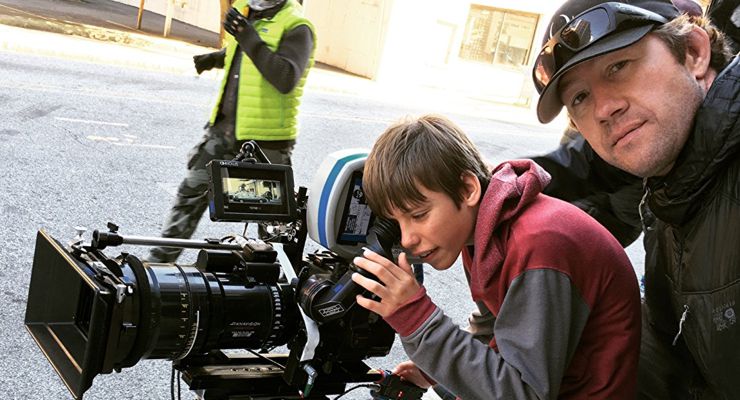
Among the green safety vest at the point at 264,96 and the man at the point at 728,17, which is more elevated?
the man at the point at 728,17

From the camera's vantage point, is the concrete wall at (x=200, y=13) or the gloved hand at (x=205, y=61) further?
the concrete wall at (x=200, y=13)

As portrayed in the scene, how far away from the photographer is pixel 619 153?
2033 mm

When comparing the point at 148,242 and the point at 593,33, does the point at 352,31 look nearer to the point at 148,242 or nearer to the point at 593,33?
the point at 148,242

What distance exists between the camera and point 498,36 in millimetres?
22016

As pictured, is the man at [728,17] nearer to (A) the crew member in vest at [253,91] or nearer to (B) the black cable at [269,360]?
(B) the black cable at [269,360]

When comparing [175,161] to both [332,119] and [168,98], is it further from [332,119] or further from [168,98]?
[332,119]

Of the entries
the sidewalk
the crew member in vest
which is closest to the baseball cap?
the crew member in vest

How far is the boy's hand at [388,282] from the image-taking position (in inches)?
77.8

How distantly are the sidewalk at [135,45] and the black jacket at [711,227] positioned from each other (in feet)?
36.1

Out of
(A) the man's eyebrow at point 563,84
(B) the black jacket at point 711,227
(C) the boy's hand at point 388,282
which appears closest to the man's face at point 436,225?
(C) the boy's hand at point 388,282

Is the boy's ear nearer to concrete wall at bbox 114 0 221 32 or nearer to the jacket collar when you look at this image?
the jacket collar

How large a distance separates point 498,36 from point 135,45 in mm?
10441

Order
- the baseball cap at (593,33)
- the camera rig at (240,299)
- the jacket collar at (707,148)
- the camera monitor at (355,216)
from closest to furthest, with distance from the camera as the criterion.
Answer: the jacket collar at (707,148)
the baseball cap at (593,33)
the camera rig at (240,299)
the camera monitor at (355,216)

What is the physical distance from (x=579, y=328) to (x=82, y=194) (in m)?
4.74
